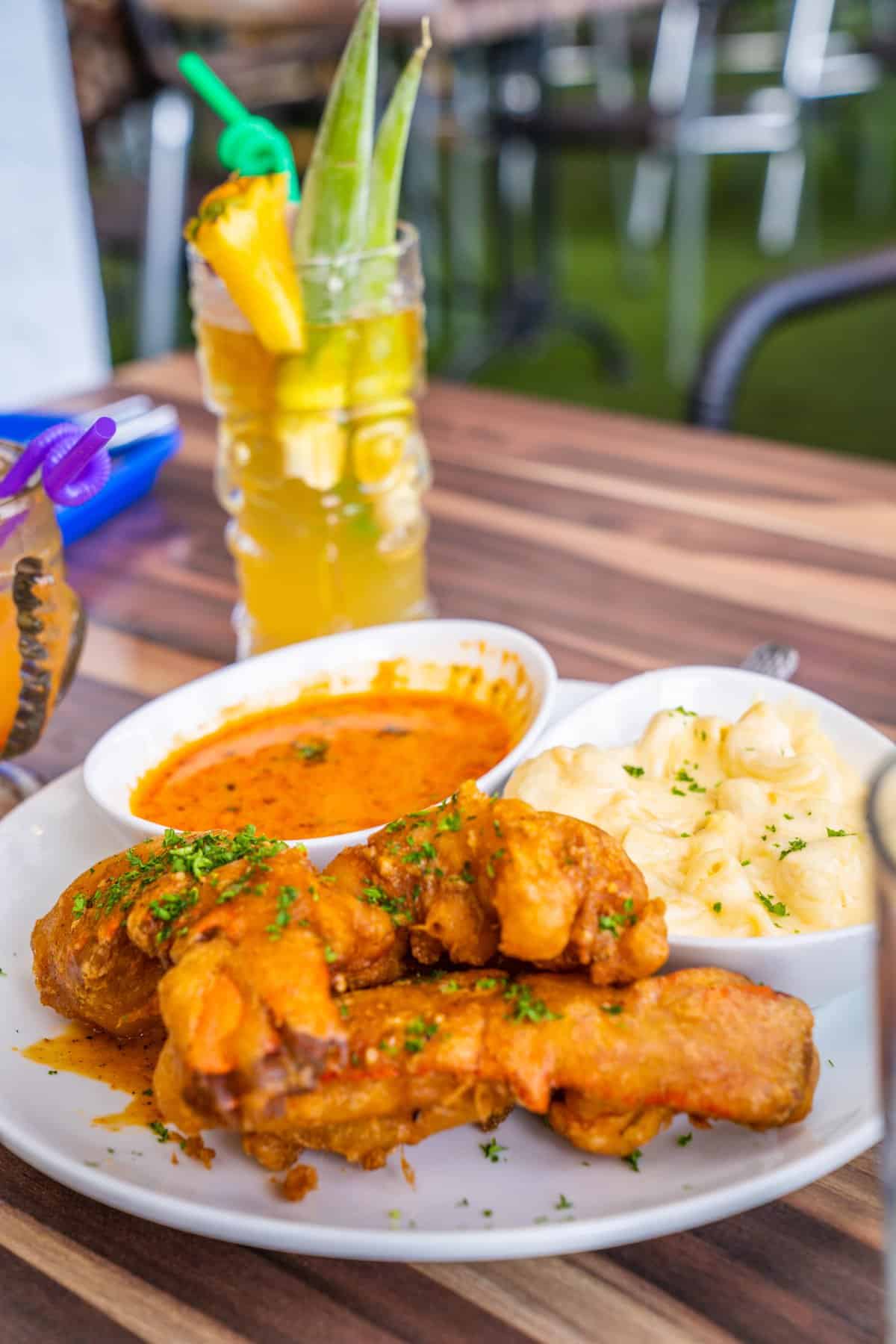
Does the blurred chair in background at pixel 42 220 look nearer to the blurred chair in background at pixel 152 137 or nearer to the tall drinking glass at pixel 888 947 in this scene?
the blurred chair in background at pixel 152 137

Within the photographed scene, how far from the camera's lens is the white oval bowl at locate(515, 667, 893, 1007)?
961mm

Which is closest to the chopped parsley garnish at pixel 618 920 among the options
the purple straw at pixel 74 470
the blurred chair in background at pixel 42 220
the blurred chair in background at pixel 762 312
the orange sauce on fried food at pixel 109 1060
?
the orange sauce on fried food at pixel 109 1060

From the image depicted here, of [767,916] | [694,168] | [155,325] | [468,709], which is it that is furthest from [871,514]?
[694,168]

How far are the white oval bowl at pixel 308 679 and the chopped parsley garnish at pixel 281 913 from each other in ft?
1.41

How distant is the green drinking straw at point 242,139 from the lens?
58.4 inches

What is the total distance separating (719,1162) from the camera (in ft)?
2.95

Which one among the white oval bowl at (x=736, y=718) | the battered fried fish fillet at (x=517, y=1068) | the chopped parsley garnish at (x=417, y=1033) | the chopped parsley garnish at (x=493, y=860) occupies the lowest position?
the white oval bowl at (x=736, y=718)

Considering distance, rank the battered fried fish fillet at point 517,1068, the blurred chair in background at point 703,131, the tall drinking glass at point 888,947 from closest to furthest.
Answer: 1. the tall drinking glass at point 888,947
2. the battered fried fish fillet at point 517,1068
3. the blurred chair in background at point 703,131

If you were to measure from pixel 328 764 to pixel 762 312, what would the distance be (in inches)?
62.7

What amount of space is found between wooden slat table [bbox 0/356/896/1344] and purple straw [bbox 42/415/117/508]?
0.35 m

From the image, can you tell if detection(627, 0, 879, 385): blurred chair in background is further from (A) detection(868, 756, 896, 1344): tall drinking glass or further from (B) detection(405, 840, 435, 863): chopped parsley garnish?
(A) detection(868, 756, 896, 1344): tall drinking glass

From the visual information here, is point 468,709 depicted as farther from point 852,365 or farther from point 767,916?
point 852,365

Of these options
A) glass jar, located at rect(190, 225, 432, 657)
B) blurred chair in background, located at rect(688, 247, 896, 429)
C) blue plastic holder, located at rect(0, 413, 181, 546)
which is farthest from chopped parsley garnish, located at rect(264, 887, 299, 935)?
blurred chair in background, located at rect(688, 247, 896, 429)

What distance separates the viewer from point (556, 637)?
1.78 meters
